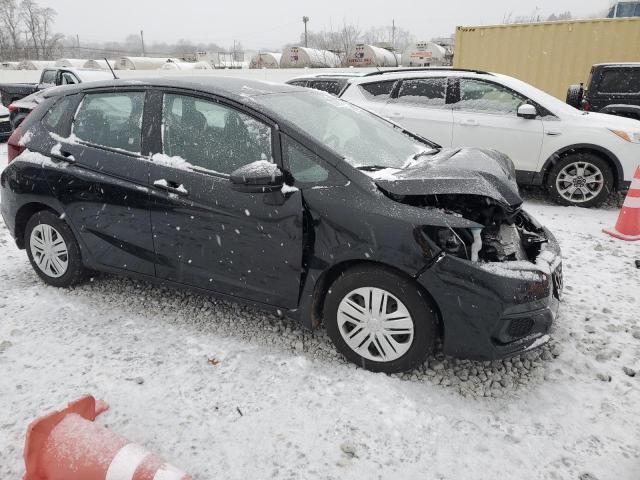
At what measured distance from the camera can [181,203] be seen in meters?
3.10

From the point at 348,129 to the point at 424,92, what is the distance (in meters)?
3.90

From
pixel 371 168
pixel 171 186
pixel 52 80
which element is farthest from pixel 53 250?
pixel 52 80

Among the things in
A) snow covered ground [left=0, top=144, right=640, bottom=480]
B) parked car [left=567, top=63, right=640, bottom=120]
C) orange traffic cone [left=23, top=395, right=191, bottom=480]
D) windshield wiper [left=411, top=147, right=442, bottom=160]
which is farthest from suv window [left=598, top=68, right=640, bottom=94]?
orange traffic cone [left=23, top=395, right=191, bottom=480]

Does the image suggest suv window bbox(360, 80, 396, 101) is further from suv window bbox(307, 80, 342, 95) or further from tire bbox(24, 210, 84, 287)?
tire bbox(24, 210, 84, 287)

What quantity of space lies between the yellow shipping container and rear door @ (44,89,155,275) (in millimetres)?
11643

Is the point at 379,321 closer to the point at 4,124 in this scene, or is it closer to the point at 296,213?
the point at 296,213

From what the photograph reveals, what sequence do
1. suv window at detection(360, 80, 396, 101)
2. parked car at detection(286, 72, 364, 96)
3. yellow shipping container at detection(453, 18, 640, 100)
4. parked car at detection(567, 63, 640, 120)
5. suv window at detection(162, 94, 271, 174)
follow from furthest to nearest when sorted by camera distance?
yellow shipping container at detection(453, 18, 640, 100) < parked car at detection(286, 72, 364, 96) < parked car at detection(567, 63, 640, 120) < suv window at detection(360, 80, 396, 101) < suv window at detection(162, 94, 271, 174)

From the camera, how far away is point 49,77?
44.9 ft

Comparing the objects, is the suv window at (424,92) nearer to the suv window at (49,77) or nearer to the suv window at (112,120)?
the suv window at (112,120)

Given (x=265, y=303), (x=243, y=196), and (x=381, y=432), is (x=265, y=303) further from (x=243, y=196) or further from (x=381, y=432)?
(x=381, y=432)

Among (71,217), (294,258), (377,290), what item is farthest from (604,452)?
(71,217)

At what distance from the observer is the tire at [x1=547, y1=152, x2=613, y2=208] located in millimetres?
6176

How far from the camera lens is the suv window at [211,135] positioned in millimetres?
2986

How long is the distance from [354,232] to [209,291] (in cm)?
111
